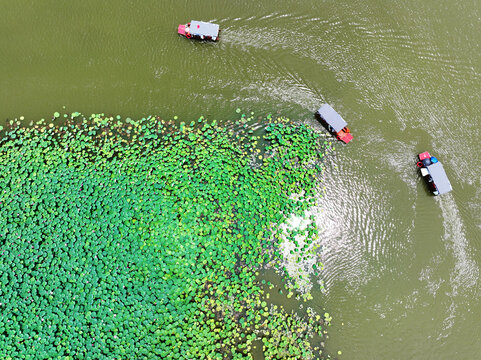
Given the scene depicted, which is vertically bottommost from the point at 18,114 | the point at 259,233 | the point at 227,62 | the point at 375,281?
the point at 375,281

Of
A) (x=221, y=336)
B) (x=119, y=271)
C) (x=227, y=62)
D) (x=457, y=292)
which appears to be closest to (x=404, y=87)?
(x=227, y=62)

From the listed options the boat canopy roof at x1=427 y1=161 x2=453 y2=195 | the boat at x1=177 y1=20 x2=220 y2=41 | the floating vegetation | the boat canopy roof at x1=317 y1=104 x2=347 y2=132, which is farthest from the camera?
the boat at x1=177 y1=20 x2=220 y2=41

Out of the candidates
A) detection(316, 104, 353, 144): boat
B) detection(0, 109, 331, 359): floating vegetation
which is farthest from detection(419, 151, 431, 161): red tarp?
detection(0, 109, 331, 359): floating vegetation

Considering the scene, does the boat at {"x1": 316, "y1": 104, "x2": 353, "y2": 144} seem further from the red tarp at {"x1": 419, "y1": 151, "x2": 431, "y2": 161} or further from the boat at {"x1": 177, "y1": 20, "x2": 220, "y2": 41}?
the boat at {"x1": 177, "y1": 20, "x2": 220, "y2": 41}

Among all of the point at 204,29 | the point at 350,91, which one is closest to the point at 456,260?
the point at 350,91

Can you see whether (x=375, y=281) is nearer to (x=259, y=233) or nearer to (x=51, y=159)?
(x=259, y=233)

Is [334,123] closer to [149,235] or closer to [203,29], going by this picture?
[203,29]
